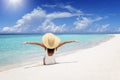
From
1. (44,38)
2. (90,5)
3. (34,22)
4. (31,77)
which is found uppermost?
(90,5)

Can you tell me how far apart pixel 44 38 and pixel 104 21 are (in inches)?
43.1

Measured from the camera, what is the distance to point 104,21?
300 cm

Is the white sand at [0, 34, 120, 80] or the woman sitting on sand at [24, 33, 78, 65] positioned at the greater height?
the woman sitting on sand at [24, 33, 78, 65]

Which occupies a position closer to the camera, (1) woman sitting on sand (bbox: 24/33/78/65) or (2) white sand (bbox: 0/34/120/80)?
(2) white sand (bbox: 0/34/120/80)

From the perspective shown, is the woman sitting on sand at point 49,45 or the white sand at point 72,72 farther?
the woman sitting on sand at point 49,45

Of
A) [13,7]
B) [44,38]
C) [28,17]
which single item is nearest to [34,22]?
[28,17]

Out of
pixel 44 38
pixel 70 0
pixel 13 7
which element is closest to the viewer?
pixel 44 38

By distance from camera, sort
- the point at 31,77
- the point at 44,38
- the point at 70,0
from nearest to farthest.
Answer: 1. the point at 31,77
2. the point at 44,38
3. the point at 70,0

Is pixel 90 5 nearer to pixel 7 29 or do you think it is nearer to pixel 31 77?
pixel 7 29

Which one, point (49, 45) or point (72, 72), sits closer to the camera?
point (72, 72)

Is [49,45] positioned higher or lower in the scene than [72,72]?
higher

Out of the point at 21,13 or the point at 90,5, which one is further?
the point at 90,5

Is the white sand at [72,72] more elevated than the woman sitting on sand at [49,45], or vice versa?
the woman sitting on sand at [49,45]

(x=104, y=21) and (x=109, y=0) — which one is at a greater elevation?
(x=109, y=0)
